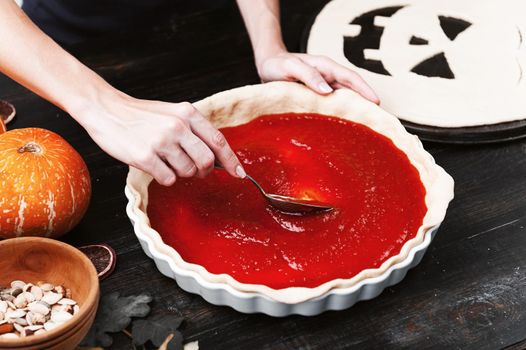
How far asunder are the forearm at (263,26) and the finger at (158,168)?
68 centimetres

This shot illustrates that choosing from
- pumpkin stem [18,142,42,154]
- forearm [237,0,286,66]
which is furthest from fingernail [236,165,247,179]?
forearm [237,0,286,66]

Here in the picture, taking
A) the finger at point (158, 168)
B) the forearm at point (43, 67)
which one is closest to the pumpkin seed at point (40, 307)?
the finger at point (158, 168)

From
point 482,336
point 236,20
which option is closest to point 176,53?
point 236,20

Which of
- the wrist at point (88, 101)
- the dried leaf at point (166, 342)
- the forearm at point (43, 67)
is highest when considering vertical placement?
the forearm at point (43, 67)

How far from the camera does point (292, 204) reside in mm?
1699

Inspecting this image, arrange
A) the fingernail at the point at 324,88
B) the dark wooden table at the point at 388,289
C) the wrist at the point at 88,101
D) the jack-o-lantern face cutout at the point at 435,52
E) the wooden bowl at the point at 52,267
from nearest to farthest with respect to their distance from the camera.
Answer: the wooden bowl at the point at 52,267
the dark wooden table at the point at 388,289
the wrist at the point at 88,101
the fingernail at the point at 324,88
the jack-o-lantern face cutout at the point at 435,52

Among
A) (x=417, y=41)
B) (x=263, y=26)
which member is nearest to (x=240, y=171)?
(x=263, y=26)

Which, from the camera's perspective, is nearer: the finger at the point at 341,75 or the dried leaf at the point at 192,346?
the dried leaf at the point at 192,346

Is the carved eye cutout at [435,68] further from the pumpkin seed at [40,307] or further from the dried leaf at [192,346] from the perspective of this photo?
the pumpkin seed at [40,307]

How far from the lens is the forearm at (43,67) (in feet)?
5.60

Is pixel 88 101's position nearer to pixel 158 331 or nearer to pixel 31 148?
pixel 31 148

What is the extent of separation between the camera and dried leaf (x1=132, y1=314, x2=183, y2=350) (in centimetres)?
152

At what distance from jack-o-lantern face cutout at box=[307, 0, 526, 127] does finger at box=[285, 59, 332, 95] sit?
24 centimetres

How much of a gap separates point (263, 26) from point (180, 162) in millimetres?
791
